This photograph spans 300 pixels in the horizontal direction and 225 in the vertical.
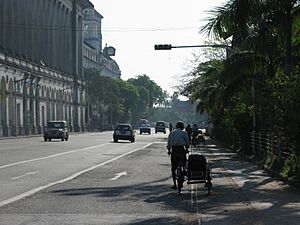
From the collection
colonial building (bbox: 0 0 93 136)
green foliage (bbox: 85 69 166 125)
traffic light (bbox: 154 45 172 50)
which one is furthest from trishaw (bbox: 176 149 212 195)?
green foliage (bbox: 85 69 166 125)

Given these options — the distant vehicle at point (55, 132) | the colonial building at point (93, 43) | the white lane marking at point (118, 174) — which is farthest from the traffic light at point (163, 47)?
the colonial building at point (93, 43)

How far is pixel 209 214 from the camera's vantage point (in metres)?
12.4

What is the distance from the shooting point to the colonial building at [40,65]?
83.2 m

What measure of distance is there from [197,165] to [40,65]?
275 feet

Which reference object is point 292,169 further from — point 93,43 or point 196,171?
point 93,43

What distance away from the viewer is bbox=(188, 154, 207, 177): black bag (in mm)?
15836

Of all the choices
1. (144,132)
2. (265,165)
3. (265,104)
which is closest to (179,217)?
(265,104)

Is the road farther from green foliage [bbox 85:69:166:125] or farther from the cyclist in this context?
green foliage [bbox 85:69:166:125]

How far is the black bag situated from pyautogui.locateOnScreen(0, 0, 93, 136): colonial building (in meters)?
61.5

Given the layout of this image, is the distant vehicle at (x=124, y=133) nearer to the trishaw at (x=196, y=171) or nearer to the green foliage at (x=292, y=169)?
the green foliage at (x=292, y=169)

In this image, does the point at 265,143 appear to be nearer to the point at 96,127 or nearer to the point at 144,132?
the point at 144,132

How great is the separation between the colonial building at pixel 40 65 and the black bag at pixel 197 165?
61.5 meters

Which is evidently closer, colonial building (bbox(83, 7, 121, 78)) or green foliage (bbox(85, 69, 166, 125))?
green foliage (bbox(85, 69, 166, 125))

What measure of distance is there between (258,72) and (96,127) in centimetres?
Answer: 11621
